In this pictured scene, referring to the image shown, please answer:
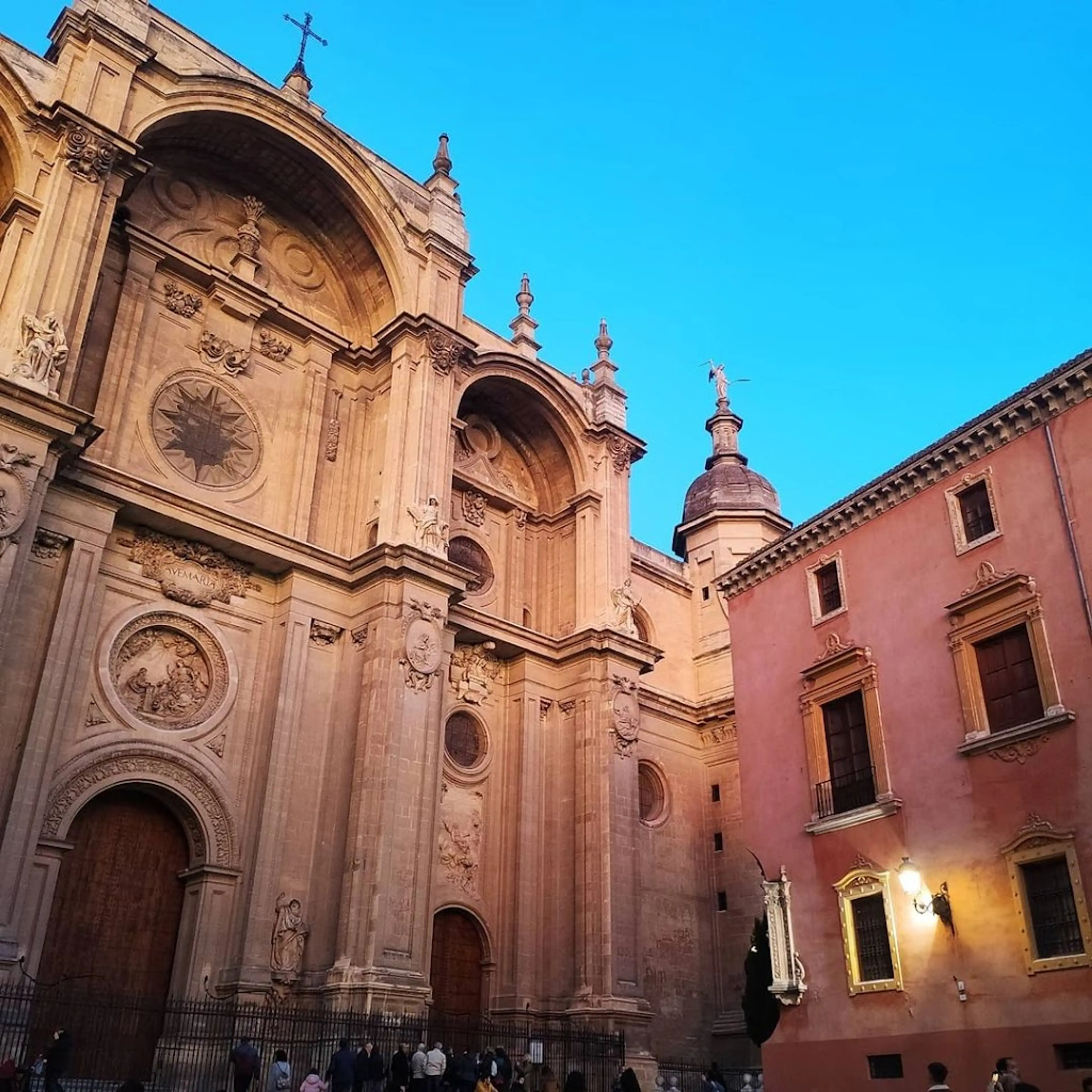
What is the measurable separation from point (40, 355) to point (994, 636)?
53.6ft

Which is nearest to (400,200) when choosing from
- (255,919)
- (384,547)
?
(384,547)

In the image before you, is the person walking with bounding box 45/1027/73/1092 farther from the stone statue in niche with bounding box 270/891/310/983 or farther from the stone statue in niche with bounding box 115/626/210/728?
the stone statue in niche with bounding box 115/626/210/728

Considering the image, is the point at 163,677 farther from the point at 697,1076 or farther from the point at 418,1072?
the point at 697,1076

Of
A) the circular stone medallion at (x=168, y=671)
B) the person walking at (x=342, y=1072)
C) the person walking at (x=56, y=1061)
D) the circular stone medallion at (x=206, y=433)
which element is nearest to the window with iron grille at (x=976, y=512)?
the person walking at (x=342, y=1072)

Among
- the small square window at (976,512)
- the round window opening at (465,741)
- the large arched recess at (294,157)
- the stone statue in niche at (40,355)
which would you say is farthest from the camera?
the round window opening at (465,741)

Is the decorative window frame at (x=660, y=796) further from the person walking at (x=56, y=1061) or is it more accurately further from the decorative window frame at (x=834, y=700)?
the person walking at (x=56, y=1061)

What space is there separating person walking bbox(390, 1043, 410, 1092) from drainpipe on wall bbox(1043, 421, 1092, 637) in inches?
482

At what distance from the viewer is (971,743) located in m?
17.5

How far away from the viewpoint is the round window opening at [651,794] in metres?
29.8

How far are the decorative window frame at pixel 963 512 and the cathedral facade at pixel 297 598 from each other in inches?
362

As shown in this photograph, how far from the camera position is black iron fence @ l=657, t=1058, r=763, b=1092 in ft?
76.9

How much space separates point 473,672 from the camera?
82.4 ft

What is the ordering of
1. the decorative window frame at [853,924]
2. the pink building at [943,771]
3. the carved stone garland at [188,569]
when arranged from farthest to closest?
A: the carved stone garland at [188,569] < the decorative window frame at [853,924] < the pink building at [943,771]

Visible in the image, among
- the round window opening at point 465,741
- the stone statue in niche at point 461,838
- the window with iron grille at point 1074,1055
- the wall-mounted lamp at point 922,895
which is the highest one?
the round window opening at point 465,741
